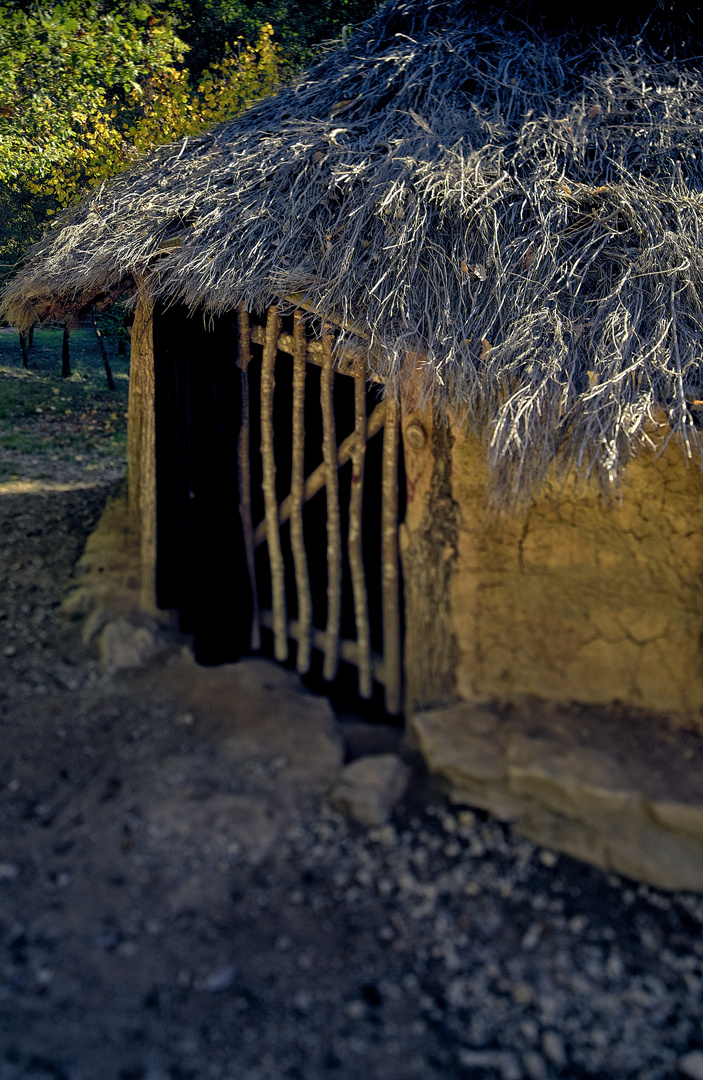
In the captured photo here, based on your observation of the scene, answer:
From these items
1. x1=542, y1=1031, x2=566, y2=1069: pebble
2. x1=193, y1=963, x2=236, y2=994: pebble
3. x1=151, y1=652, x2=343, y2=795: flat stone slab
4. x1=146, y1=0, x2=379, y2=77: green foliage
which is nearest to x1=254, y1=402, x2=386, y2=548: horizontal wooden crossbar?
x1=151, y1=652, x2=343, y2=795: flat stone slab

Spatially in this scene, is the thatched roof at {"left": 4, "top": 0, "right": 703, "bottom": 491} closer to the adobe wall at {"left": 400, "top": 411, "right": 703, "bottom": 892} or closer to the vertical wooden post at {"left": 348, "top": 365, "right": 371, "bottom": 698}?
the adobe wall at {"left": 400, "top": 411, "right": 703, "bottom": 892}

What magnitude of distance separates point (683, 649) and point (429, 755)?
3.93ft

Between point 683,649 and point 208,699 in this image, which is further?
point 208,699

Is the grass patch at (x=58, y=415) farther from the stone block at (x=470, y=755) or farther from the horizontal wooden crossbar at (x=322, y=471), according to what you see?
the stone block at (x=470, y=755)

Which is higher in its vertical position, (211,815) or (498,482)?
(498,482)

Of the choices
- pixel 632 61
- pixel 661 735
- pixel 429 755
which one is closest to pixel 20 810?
pixel 429 755

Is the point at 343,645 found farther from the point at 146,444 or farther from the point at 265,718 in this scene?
the point at 146,444

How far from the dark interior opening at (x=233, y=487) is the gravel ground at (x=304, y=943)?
2.66ft

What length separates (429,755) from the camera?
3188mm

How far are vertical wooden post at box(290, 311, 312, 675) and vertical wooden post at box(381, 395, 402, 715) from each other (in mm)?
493

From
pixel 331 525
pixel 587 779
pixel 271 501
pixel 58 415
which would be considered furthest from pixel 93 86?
pixel 587 779

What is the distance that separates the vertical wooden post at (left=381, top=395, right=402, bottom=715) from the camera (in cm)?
355

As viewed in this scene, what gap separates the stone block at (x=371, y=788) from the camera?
3039 mm

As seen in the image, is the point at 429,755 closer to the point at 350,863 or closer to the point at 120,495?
the point at 350,863
